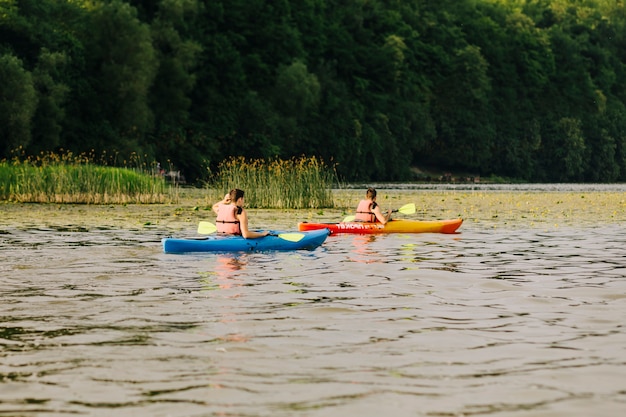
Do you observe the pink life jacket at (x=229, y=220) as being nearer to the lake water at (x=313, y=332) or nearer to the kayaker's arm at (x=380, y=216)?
the lake water at (x=313, y=332)

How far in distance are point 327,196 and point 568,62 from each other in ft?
213

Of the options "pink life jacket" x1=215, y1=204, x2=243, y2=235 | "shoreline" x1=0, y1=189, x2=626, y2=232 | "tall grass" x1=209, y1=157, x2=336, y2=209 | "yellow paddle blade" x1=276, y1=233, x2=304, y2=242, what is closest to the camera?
"pink life jacket" x1=215, y1=204, x2=243, y2=235

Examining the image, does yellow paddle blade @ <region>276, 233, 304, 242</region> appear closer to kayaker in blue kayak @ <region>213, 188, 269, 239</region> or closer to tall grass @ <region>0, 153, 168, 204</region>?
kayaker in blue kayak @ <region>213, 188, 269, 239</region>

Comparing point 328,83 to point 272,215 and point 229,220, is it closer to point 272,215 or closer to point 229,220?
point 272,215

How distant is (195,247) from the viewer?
50.5ft

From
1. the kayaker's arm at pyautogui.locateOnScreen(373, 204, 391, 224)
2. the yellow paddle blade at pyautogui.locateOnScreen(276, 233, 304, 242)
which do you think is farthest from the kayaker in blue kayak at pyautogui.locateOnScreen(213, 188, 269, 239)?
the kayaker's arm at pyautogui.locateOnScreen(373, 204, 391, 224)

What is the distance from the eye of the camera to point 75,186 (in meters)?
29.8

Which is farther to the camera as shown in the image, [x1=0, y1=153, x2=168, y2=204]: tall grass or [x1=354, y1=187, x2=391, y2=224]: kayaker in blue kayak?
[x1=0, y1=153, x2=168, y2=204]: tall grass

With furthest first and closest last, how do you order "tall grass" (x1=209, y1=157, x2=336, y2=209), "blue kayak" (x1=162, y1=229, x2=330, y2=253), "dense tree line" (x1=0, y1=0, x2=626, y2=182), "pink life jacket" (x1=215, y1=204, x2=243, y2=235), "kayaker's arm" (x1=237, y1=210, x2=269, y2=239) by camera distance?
"dense tree line" (x1=0, y1=0, x2=626, y2=182) < "tall grass" (x1=209, y1=157, x2=336, y2=209) < "pink life jacket" (x1=215, y1=204, x2=243, y2=235) < "kayaker's arm" (x1=237, y1=210, x2=269, y2=239) < "blue kayak" (x1=162, y1=229, x2=330, y2=253)

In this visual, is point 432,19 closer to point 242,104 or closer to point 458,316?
point 242,104

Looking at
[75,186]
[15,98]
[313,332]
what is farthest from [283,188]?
[15,98]

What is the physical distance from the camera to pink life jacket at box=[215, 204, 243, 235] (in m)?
15.8

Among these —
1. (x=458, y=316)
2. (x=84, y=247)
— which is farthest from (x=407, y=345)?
(x=84, y=247)

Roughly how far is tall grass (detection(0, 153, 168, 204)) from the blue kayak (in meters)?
14.5
